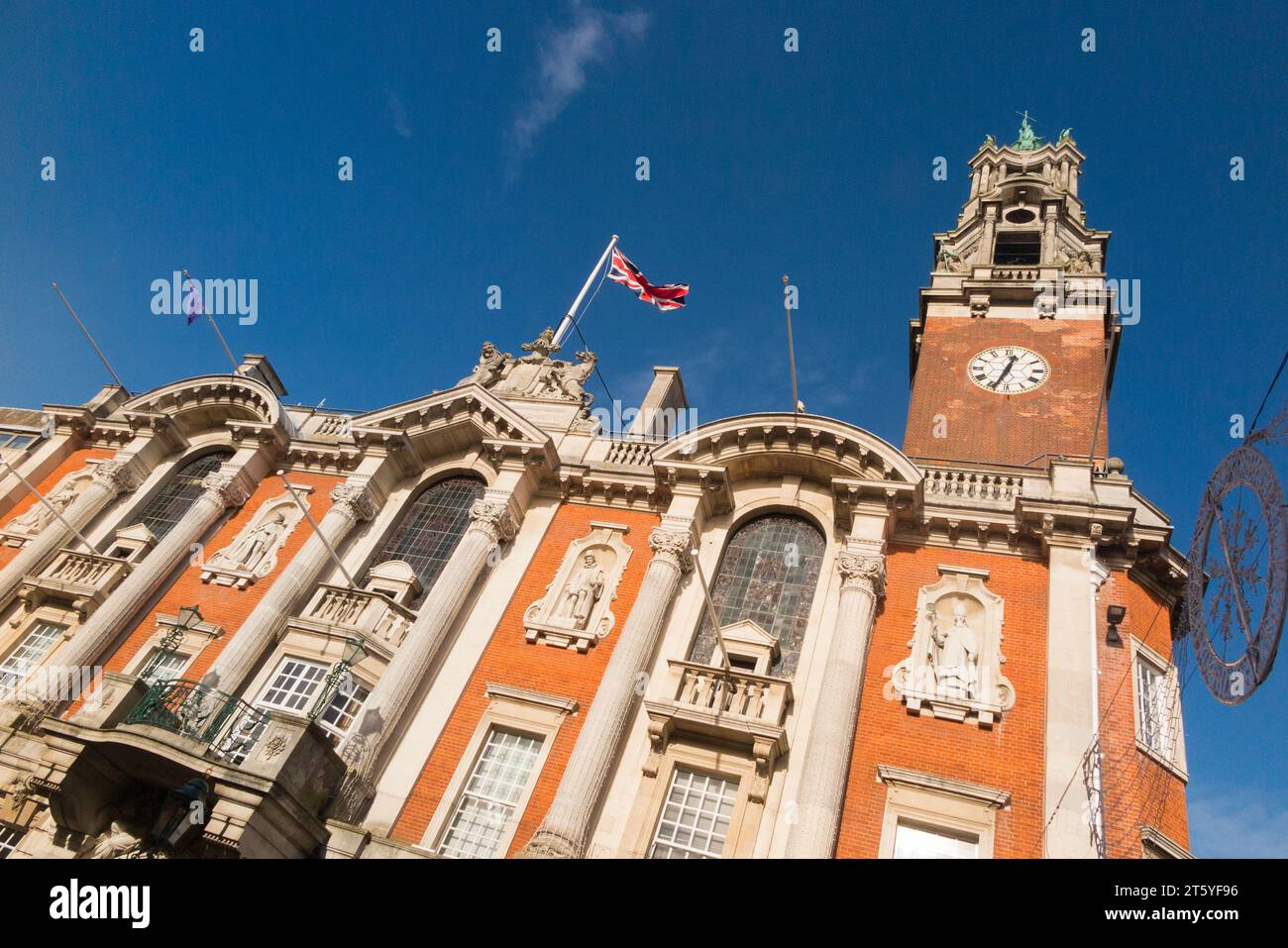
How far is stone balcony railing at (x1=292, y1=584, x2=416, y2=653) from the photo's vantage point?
18.9m

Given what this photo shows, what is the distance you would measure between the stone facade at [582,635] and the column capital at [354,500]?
7 centimetres

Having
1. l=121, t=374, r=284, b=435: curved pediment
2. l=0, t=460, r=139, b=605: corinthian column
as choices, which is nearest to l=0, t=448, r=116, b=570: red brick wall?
l=0, t=460, r=139, b=605: corinthian column

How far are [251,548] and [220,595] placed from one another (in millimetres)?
1462

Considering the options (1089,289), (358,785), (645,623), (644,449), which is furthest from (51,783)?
(1089,289)

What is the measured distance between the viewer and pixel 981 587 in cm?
1758

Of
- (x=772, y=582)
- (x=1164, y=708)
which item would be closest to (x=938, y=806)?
(x=1164, y=708)

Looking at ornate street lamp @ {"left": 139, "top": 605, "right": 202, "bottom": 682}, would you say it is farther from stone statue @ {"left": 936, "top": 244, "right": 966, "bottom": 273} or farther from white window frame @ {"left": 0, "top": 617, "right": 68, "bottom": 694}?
stone statue @ {"left": 936, "top": 244, "right": 966, "bottom": 273}

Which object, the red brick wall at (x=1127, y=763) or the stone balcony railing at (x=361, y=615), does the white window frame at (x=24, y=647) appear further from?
the red brick wall at (x=1127, y=763)

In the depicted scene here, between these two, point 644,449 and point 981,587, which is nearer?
point 981,587

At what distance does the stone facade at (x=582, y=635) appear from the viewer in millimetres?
14727
